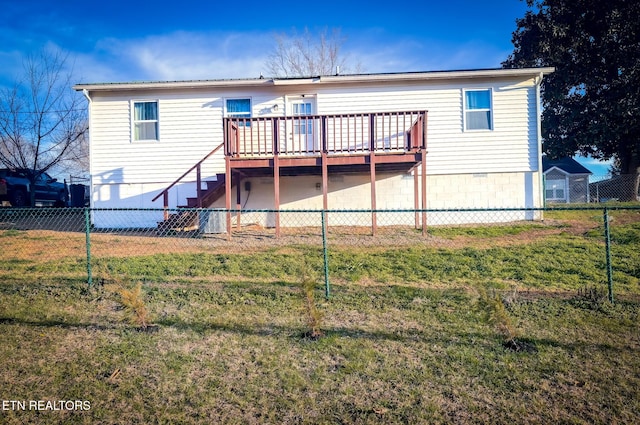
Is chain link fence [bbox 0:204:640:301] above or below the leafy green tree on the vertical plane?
below

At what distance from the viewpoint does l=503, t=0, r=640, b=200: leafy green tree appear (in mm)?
15320

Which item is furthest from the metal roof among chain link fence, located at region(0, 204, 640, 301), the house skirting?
chain link fence, located at region(0, 204, 640, 301)

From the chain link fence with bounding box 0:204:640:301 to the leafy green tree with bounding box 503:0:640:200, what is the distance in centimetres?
730

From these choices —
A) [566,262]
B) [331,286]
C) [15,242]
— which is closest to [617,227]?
[566,262]

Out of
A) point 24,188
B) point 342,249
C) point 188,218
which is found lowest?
point 342,249

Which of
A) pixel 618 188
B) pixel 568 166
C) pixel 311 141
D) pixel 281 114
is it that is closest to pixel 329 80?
pixel 281 114

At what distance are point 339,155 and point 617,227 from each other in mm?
6565

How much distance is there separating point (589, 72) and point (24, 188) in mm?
23316

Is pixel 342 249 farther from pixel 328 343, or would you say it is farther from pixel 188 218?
pixel 188 218

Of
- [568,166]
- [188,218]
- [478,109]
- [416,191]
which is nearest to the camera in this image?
[188,218]

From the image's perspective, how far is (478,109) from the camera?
1098 centimetres

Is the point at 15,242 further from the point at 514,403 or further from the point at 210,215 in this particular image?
the point at 514,403

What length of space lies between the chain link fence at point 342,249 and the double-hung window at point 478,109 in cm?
260

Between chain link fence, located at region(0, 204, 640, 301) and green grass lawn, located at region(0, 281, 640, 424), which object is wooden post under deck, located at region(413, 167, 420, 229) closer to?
chain link fence, located at region(0, 204, 640, 301)
